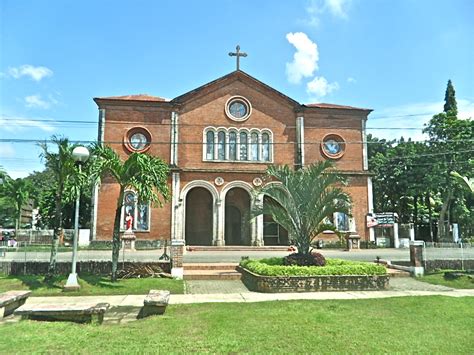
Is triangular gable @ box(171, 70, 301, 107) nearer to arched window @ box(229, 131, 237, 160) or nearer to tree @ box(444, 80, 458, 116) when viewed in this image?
arched window @ box(229, 131, 237, 160)

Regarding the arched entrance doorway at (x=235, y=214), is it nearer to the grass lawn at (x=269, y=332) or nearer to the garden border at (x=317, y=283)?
the garden border at (x=317, y=283)

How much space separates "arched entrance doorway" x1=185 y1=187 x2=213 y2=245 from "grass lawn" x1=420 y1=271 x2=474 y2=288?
1882cm

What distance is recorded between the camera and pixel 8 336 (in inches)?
247

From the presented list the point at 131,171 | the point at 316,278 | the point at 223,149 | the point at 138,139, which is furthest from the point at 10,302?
the point at 223,149

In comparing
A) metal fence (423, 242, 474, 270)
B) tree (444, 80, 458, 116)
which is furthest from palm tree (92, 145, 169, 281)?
tree (444, 80, 458, 116)

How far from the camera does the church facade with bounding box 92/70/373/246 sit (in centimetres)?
2964

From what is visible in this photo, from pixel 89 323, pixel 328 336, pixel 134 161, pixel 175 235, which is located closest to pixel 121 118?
pixel 175 235

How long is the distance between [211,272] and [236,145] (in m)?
16.4

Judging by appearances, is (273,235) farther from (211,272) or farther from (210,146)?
(211,272)

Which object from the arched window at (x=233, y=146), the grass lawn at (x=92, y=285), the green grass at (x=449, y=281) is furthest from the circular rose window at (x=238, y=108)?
the grass lawn at (x=92, y=285)

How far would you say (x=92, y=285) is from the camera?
13.0 m

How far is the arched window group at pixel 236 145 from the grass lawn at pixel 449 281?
17.1 m

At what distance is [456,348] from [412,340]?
0.61m

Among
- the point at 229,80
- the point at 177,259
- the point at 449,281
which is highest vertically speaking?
the point at 229,80
